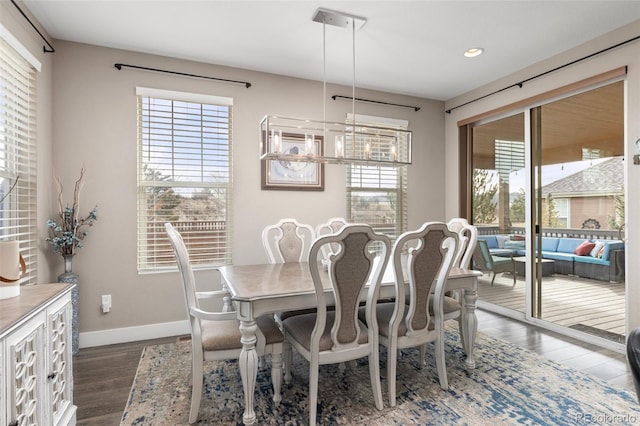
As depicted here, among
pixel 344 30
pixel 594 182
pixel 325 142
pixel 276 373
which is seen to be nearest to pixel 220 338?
pixel 276 373

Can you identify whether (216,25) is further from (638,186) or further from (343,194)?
(638,186)

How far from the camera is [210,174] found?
3.60 m

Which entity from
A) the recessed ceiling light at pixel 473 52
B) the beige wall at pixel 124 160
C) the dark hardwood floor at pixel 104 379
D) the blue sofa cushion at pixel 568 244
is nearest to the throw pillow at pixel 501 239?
the blue sofa cushion at pixel 568 244

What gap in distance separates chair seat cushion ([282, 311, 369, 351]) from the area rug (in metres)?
0.42

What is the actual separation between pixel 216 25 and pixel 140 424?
9.46 feet

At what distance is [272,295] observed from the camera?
1977mm

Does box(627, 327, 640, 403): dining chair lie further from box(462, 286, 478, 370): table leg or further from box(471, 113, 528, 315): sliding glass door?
box(471, 113, 528, 315): sliding glass door

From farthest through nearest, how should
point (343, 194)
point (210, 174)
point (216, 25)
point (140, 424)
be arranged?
point (343, 194) < point (210, 174) < point (216, 25) < point (140, 424)

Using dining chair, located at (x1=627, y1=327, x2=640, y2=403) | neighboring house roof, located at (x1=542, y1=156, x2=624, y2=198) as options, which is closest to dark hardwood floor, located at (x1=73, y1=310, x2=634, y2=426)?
neighboring house roof, located at (x1=542, y1=156, x2=624, y2=198)

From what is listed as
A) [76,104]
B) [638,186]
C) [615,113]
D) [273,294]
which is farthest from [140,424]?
[615,113]

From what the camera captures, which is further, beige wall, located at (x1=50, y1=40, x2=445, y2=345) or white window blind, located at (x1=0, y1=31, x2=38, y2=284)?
beige wall, located at (x1=50, y1=40, x2=445, y2=345)

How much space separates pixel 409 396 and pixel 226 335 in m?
1.26

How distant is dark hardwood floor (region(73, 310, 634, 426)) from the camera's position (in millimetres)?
2178

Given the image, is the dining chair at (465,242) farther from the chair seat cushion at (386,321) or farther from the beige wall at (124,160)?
the beige wall at (124,160)
